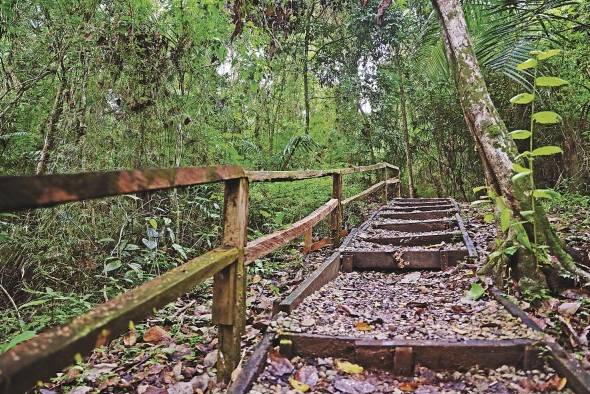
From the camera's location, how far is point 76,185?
98 cm

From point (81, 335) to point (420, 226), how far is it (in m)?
5.07

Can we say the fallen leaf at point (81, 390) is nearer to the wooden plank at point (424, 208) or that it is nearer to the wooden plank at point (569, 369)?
the wooden plank at point (569, 369)

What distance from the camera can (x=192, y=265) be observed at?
162 centimetres

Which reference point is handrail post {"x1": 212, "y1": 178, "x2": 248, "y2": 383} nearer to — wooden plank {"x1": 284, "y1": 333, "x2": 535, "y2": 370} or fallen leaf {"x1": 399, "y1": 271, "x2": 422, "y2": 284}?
wooden plank {"x1": 284, "y1": 333, "x2": 535, "y2": 370}

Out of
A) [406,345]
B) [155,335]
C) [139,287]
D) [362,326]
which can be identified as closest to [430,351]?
[406,345]

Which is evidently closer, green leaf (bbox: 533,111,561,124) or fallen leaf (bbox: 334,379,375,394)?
fallen leaf (bbox: 334,379,375,394)

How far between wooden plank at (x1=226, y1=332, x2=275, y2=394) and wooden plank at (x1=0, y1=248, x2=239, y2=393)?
0.50 metres

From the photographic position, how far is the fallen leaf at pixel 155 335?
2701mm

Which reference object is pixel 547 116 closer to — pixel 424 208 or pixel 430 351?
pixel 430 351

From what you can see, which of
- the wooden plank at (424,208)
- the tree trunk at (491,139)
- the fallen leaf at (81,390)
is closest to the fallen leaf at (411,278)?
the tree trunk at (491,139)

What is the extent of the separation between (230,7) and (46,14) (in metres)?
2.76

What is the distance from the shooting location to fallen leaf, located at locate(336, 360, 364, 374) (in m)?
2.09

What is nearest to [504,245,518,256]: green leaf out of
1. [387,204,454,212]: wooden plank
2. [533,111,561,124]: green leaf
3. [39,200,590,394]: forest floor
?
[39,200,590,394]: forest floor

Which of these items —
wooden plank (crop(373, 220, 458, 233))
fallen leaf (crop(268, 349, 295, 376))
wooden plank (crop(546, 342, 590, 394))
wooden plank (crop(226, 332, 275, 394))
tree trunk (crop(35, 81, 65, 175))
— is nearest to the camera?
wooden plank (crop(546, 342, 590, 394))
